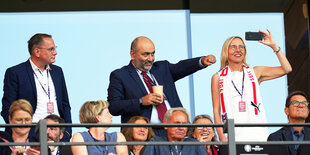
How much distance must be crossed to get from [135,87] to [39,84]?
0.97 meters

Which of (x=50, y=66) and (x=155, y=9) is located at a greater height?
(x=155, y=9)

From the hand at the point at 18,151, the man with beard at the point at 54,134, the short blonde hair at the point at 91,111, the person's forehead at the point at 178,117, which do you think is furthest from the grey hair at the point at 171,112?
the hand at the point at 18,151

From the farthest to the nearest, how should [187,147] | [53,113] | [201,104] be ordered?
1. [201,104]
2. [53,113]
3. [187,147]

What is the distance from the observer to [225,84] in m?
9.40

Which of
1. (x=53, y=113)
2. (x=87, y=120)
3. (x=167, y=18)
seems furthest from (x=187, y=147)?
(x=167, y=18)

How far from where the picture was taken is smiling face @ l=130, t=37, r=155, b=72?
30.6ft

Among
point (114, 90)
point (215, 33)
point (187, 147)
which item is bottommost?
point (187, 147)

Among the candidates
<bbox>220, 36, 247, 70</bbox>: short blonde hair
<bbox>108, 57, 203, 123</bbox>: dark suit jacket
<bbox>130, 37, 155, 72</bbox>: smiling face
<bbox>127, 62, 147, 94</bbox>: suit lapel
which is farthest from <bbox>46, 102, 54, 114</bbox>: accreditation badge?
<bbox>220, 36, 247, 70</bbox>: short blonde hair

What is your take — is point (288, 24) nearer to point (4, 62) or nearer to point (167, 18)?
point (167, 18)

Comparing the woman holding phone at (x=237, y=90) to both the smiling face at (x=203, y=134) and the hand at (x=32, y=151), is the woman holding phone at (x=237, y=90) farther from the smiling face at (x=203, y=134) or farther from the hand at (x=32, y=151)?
the hand at (x=32, y=151)

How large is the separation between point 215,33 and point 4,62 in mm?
2752

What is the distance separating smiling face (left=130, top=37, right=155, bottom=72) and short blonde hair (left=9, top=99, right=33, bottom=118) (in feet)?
4.56

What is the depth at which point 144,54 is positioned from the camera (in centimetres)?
933

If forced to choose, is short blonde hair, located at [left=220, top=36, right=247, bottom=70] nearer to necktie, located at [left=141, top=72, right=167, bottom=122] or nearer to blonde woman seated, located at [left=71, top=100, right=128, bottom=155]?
necktie, located at [left=141, top=72, right=167, bottom=122]
